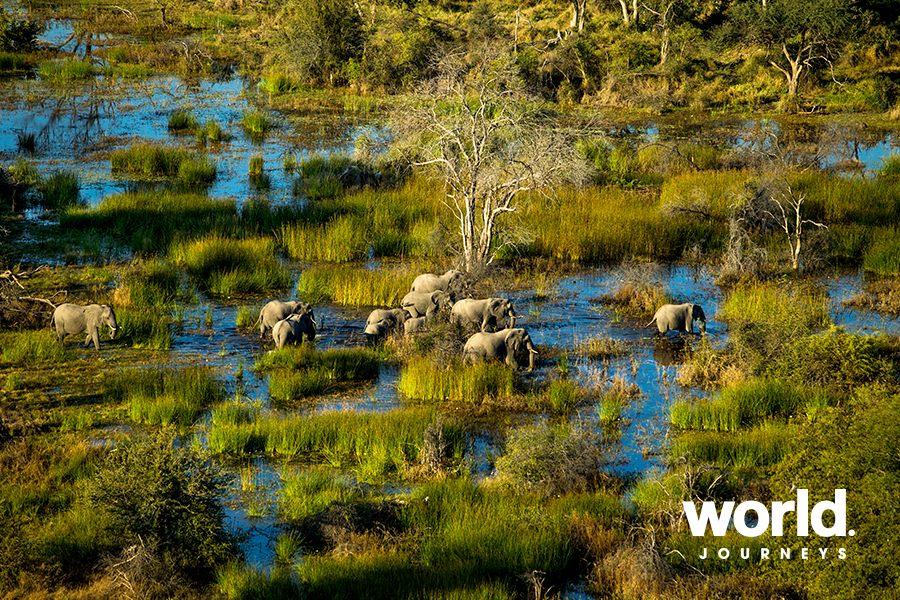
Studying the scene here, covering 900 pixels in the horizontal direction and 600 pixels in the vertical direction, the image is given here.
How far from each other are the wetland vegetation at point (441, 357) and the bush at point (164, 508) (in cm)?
3

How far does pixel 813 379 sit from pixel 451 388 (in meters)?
4.50

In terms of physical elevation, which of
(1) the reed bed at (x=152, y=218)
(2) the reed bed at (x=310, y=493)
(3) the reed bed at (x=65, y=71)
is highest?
(3) the reed bed at (x=65, y=71)

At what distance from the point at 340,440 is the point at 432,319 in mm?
3906

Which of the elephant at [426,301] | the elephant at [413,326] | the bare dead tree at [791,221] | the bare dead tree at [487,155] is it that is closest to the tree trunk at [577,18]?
the bare dead tree at [791,221]

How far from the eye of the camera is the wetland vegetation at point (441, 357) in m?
8.02

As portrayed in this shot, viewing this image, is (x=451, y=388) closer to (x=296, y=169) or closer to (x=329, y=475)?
(x=329, y=475)

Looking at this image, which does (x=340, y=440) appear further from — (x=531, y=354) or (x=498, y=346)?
(x=531, y=354)

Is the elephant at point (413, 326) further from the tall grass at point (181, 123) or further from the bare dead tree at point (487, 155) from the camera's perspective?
the tall grass at point (181, 123)

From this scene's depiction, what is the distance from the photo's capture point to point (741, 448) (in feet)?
34.4

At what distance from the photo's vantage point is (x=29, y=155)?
1021 inches

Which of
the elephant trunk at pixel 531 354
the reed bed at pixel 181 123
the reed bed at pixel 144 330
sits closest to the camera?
the elephant trunk at pixel 531 354

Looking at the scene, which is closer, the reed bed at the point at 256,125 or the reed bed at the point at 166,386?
the reed bed at the point at 166,386

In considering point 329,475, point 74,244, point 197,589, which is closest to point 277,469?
point 329,475

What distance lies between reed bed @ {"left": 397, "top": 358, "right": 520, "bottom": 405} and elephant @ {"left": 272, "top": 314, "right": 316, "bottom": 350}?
6.18ft
